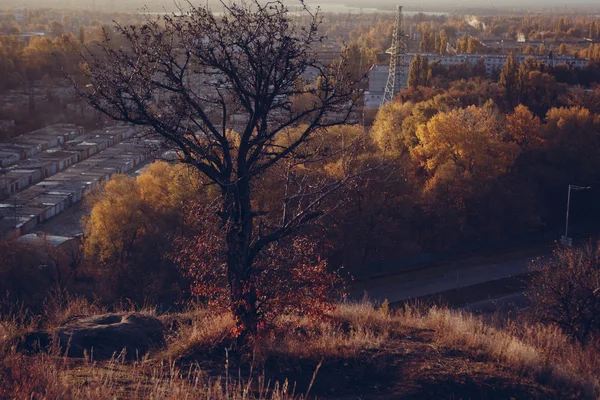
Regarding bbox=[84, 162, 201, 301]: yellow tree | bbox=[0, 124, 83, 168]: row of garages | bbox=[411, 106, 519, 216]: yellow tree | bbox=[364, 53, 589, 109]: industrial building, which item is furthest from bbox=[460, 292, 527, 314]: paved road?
bbox=[364, 53, 589, 109]: industrial building

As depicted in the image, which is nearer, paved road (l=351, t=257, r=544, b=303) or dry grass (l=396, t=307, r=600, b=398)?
dry grass (l=396, t=307, r=600, b=398)

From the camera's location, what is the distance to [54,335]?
3404 mm

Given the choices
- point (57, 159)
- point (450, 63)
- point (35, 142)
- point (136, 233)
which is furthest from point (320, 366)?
point (450, 63)

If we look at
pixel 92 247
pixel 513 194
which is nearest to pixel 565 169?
pixel 513 194

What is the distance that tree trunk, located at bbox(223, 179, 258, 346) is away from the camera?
11.5 ft

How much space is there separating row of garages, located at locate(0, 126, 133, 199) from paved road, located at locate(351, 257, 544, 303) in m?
8.24

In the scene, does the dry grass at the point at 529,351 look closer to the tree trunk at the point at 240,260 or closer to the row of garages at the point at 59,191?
the tree trunk at the point at 240,260

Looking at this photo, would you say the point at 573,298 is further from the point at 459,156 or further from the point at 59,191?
the point at 59,191

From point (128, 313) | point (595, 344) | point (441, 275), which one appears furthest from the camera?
point (441, 275)

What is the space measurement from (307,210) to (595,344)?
8.07 ft

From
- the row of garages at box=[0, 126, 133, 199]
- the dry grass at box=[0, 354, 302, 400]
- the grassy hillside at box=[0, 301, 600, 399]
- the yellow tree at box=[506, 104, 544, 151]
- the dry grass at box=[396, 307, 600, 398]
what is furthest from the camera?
the row of garages at box=[0, 126, 133, 199]

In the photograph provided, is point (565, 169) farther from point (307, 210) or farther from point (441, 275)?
point (307, 210)

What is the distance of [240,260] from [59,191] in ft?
36.7

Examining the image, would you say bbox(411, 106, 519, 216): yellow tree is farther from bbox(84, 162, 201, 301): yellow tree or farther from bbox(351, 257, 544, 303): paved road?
bbox(84, 162, 201, 301): yellow tree
